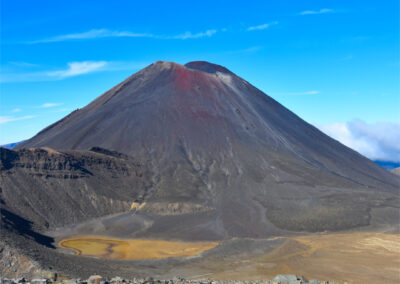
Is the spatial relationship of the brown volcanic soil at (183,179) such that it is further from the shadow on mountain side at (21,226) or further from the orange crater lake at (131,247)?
the orange crater lake at (131,247)

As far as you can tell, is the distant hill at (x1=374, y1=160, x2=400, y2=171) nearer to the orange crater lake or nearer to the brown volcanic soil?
the brown volcanic soil

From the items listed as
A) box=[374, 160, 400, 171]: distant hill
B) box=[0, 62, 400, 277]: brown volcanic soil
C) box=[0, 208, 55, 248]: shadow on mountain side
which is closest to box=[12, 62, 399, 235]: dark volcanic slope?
box=[0, 62, 400, 277]: brown volcanic soil

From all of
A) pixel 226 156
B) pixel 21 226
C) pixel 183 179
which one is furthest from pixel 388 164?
pixel 21 226

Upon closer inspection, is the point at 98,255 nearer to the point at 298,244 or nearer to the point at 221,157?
the point at 298,244

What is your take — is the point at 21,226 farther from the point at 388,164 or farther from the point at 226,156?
the point at 388,164

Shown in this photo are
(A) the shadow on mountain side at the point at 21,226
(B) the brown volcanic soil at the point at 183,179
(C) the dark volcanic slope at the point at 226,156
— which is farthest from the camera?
(C) the dark volcanic slope at the point at 226,156

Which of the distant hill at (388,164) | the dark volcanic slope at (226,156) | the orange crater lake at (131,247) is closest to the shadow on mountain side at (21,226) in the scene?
the orange crater lake at (131,247)
